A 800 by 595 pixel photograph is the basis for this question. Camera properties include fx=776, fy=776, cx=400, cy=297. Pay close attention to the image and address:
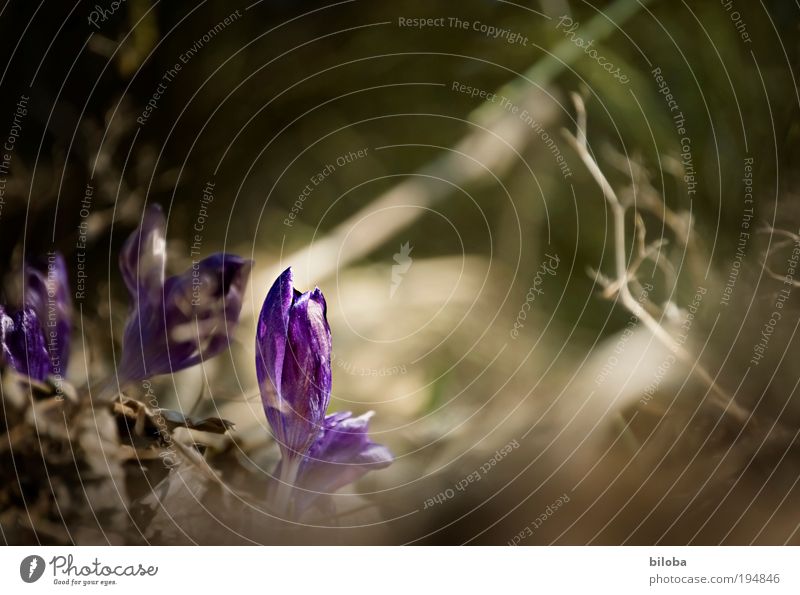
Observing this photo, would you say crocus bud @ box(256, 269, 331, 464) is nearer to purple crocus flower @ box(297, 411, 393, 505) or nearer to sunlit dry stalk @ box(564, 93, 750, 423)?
purple crocus flower @ box(297, 411, 393, 505)

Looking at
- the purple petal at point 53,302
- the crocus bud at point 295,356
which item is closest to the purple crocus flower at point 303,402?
the crocus bud at point 295,356

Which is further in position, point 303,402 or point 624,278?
point 624,278

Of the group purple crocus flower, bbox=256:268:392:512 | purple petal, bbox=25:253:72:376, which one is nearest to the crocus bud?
purple crocus flower, bbox=256:268:392:512

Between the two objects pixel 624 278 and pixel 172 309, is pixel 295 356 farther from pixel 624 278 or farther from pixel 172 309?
pixel 624 278

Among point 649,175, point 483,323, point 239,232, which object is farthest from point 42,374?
point 649,175

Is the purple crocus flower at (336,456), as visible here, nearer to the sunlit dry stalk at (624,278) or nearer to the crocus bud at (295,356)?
the crocus bud at (295,356)

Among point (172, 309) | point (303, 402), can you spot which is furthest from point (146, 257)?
point (303, 402)
